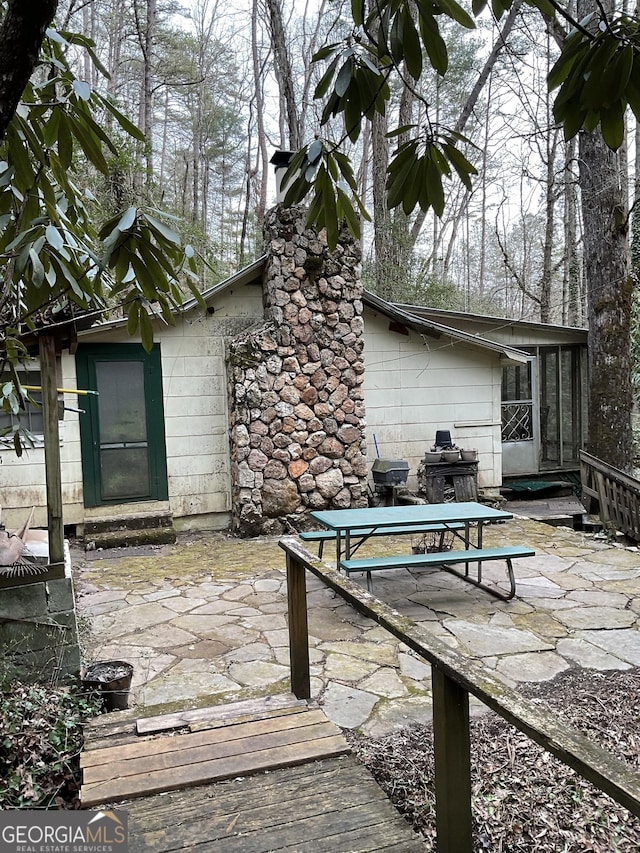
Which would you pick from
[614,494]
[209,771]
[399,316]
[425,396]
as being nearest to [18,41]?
[209,771]

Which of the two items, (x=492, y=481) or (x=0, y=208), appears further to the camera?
(x=492, y=481)

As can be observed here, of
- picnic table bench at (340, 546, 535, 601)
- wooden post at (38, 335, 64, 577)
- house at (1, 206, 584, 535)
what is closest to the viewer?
wooden post at (38, 335, 64, 577)

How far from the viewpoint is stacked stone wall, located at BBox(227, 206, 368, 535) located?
7.56 meters

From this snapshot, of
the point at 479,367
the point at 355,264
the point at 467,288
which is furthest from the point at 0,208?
the point at 467,288

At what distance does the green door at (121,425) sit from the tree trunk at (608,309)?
594 centimetres

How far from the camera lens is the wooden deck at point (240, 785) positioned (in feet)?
6.62

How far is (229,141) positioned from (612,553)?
17611 mm

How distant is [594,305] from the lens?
8781 millimetres

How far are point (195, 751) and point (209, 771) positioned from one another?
181 millimetres

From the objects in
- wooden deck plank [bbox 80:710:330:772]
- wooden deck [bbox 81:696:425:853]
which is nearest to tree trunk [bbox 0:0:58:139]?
wooden deck [bbox 81:696:425:853]

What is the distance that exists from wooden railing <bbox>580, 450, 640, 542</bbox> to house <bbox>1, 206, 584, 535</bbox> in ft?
7.61

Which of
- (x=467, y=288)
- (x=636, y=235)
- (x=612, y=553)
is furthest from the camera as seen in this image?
(x=467, y=288)

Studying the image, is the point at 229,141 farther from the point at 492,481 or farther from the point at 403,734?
the point at 403,734

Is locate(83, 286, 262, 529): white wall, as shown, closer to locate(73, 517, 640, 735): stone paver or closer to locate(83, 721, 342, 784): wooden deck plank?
locate(73, 517, 640, 735): stone paver
